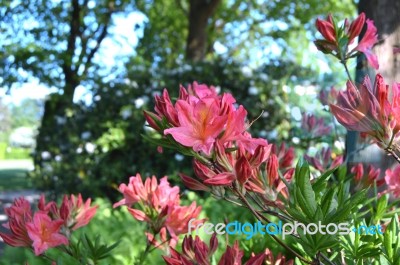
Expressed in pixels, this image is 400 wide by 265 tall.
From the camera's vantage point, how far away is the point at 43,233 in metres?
1.30

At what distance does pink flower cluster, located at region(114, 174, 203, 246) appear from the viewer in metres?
1.44

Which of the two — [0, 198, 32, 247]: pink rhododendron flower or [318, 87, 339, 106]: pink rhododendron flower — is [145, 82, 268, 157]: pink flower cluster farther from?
[318, 87, 339, 106]: pink rhododendron flower

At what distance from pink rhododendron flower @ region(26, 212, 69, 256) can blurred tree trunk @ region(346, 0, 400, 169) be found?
1.37 m

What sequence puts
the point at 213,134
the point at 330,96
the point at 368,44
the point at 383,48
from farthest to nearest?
the point at 383,48, the point at 330,96, the point at 368,44, the point at 213,134

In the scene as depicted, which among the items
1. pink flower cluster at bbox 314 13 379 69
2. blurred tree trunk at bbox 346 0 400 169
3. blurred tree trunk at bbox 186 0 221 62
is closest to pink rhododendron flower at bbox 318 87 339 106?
blurred tree trunk at bbox 346 0 400 169

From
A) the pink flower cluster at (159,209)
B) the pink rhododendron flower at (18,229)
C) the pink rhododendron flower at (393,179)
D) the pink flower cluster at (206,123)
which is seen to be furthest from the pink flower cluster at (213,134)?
the pink rhododendron flower at (393,179)

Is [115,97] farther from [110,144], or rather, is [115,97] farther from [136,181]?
[136,181]

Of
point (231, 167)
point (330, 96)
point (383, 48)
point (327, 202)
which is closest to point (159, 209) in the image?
point (231, 167)

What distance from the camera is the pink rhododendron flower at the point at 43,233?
4.19 feet

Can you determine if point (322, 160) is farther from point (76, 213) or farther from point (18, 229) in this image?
point (18, 229)

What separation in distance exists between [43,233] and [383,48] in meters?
1.82

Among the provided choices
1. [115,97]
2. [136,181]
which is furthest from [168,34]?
[136,181]

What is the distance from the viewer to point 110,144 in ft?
21.7

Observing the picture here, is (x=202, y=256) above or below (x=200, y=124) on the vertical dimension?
below
